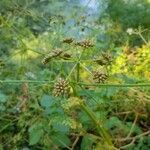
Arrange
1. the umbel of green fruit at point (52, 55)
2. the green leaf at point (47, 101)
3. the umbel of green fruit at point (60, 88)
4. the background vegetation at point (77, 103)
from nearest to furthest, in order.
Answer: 1. the umbel of green fruit at point (60, 88)
2. the umbel of green fruit at point (52, 55)
3. the background vegetation at point (77, 103)
4. the green leaf at point (47, 101)

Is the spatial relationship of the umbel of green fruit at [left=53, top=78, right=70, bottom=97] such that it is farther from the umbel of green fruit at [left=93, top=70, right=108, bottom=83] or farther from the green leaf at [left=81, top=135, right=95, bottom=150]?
the green leaf at [left=81, top=135, right=95, bottom=150]

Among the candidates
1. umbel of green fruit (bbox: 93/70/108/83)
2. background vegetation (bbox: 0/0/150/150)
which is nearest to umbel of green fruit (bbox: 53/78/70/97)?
background vegetation (bbox: 0/0/150/150)

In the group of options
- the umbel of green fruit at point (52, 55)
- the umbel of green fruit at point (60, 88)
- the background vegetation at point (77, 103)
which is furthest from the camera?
the background vegetation at point (77, 103)

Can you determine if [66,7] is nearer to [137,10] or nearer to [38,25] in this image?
[38,25]

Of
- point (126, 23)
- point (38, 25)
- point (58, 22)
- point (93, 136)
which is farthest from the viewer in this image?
point (38, 25)

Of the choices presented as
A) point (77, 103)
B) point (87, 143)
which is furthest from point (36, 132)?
point (77, 103)

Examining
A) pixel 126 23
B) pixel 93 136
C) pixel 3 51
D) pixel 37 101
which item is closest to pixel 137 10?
pixel 126 23

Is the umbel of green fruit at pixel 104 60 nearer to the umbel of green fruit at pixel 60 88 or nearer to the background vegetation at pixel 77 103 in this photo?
the background vegetation at pixel 77 103

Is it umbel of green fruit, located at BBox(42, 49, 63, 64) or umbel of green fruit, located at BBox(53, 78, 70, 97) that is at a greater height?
umbel of green fruit, located at BBox(42, 49, 63, 64)

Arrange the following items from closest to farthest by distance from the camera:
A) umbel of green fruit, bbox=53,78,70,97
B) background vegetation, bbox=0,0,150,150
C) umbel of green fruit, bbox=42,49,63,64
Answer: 1. umbel of green fruit, bbox=53,78,70,97
2. umbel of green fruit, bbox=42,49,63,64
3. background vegetation, bbox=0,0,150,150

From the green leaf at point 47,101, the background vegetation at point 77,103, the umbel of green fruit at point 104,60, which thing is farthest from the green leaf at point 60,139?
the umbel of green fruit at point 104,60

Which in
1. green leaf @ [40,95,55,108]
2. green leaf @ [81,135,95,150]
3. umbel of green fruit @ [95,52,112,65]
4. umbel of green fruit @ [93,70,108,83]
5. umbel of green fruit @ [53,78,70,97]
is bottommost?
green leaf @ [81,135,95,150]
